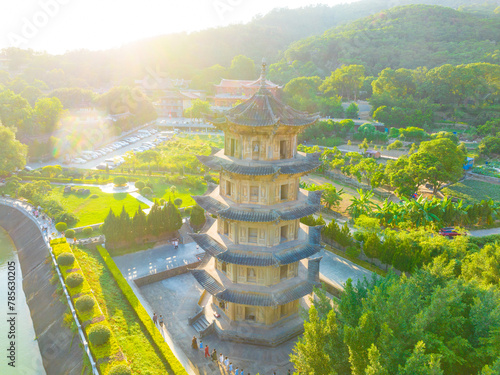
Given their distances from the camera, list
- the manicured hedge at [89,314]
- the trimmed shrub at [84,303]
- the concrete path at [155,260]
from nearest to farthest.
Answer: the manicured hedge at [89,314] → the trimmed shrub at [84,303] → the concrete path at [155,260]

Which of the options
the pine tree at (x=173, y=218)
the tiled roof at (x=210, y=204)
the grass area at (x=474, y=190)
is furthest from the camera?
the grass area at (x=474, y=190)

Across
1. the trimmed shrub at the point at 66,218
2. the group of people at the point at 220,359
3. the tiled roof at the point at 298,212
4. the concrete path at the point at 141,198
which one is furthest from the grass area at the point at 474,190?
the trimmed shrub at the point at 66,218

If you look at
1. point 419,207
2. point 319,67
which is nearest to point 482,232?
point 419,207

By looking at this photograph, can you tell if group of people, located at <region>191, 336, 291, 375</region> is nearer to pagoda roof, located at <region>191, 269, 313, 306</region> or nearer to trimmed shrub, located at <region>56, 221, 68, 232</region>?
pagoda roof, located at <region>191, 269, 313, 306</region>

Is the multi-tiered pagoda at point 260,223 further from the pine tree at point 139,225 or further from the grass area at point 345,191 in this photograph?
the grass area at point 345,191

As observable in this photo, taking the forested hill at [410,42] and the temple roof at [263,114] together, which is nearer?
the temple roof at [263,114]

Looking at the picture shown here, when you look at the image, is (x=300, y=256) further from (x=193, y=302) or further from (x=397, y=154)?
(x=397, y=154)

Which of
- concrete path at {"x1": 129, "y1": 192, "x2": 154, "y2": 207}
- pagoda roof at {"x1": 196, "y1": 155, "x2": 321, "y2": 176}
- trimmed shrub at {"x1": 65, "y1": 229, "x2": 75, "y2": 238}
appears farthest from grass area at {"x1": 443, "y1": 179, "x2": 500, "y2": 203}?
trimmed shrub at {"x1": 65, "y1": 229, "x2": 75, "y2": 238}

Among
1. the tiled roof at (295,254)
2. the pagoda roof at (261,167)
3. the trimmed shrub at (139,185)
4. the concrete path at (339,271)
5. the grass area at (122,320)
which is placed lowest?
the concrete path at (339,271)
